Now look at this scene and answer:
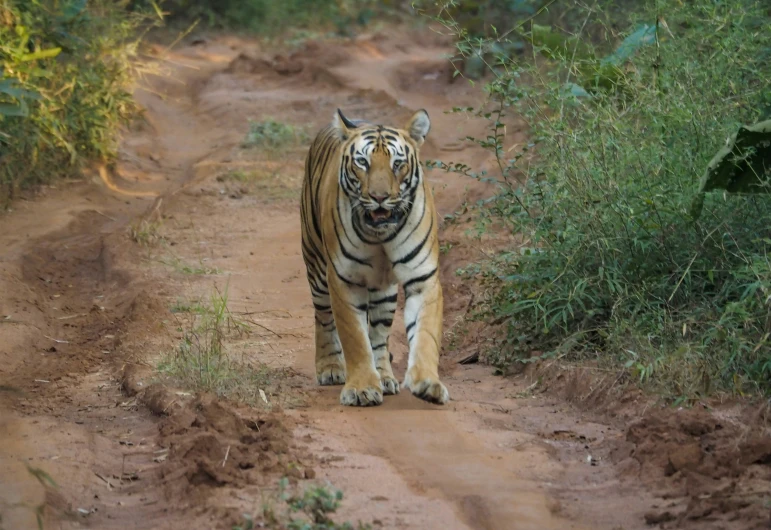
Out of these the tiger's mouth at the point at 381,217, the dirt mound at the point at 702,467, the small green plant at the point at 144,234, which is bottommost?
the small green plant at the point at 144,234

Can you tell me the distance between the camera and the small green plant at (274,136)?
12.3m

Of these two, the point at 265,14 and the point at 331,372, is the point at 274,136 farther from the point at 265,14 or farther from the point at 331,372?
the point at 265,14

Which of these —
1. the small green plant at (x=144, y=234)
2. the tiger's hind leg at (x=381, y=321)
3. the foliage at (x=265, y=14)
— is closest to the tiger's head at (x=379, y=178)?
the tiger's hind leg at (x=381, y=321)

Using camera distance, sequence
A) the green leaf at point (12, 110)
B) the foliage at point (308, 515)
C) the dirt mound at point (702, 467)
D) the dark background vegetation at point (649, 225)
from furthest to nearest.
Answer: the green leaf at point (12, 110) → the dark background vegetation at point (649, 225) → the dirt mound at point (702, 467) → the foliage at point (308, 515)

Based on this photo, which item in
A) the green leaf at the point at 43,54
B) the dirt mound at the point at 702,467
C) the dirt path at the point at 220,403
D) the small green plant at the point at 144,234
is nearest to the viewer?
the dirt mound at the point at 702,467

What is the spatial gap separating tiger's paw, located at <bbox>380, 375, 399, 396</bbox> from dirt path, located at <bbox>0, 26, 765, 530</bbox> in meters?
0.07

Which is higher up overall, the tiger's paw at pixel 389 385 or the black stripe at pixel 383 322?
the black stripe at pixel 383 322

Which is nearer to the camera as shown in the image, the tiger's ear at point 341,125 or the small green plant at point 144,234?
the tiger's ear at point 341,125

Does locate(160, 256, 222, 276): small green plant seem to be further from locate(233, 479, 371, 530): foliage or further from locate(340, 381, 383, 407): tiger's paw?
locate(233, 479, 371, 530): foliage

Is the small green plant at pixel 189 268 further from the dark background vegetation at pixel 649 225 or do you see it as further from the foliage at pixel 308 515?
the foliage at pixel 308 515

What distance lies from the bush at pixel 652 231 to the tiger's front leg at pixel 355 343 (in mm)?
952

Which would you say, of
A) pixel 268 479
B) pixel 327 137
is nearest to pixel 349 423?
pixel 268 479

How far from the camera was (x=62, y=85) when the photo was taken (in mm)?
10727

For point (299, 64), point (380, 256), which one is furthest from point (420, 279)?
point (299, 64)
